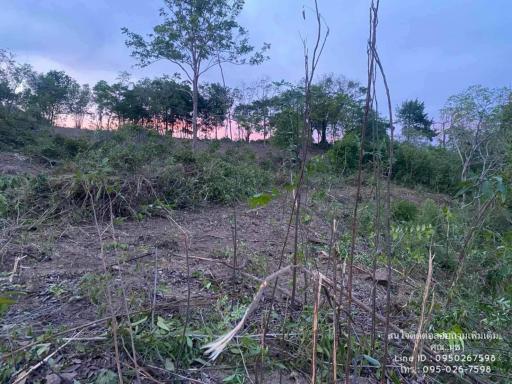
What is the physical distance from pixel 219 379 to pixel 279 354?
0.28 metres

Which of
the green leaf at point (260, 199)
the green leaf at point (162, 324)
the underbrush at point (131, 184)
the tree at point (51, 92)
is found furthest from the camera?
the tree at point (51, 92)

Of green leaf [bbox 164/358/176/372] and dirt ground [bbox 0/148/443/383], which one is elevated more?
dirt ground [bbox 0/148/443/383]

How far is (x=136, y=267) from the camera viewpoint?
94.2 inches

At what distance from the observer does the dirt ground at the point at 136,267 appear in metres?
1.72

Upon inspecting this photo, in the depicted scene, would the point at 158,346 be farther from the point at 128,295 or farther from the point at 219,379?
the point at 128,295

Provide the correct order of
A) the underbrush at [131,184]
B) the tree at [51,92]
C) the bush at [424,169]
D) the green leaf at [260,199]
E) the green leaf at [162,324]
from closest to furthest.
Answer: the green leaf at [260,199], the green leaf at [162,324], the underbrush at [131,184], the bush at [424,169], the tree at [51,92]

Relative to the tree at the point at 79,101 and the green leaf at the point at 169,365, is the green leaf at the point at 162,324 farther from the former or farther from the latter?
the tree at the point at 79,101

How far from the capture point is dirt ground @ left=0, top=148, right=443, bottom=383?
5.66 ft

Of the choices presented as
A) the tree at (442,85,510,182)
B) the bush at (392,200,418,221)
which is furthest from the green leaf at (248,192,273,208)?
the tree at (442,85,510,182)

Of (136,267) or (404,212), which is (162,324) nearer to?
(136,267)

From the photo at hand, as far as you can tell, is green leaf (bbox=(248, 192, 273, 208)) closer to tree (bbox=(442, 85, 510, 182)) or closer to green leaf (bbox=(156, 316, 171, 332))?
green leaf (bbox=(156, 316, 171, 332))

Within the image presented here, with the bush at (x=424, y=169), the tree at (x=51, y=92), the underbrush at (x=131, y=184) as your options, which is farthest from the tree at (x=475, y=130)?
the tree at (x=51, y=92)

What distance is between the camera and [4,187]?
448cm

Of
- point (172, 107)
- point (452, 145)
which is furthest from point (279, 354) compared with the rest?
point (172, 107)
